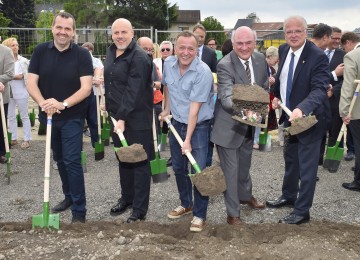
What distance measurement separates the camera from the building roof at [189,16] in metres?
66.5

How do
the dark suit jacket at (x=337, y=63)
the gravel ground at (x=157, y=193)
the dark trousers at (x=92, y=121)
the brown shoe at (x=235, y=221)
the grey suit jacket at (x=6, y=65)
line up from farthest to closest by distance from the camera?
the dark trousers at (x=92, y=121)
the dark suit jacket at (x=337, y=63)
the grey suit jacket at (x=6, y=65)
the gravel ground at (x=157, y=193)
the brown shoe at (x=235, y=221)

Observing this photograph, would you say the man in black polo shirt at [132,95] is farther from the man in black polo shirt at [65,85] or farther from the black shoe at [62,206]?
the black shoe at [62,206]

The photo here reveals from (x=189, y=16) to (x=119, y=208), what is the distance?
66.5 meters

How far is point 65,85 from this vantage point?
412cm

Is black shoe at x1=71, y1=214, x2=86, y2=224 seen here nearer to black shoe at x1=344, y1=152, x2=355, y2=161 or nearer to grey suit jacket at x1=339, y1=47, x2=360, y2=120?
grey suit jacket at x1=339, y1=47, x2=360, y2=120

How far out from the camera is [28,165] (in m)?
6.80

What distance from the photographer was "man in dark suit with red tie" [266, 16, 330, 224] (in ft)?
12.9

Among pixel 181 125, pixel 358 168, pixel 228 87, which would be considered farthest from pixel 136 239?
pixel 358 168

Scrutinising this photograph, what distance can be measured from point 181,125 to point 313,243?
163 cm

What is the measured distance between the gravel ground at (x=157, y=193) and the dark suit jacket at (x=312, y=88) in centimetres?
113

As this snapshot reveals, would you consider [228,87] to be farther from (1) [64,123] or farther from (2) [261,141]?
(2) [261,141]

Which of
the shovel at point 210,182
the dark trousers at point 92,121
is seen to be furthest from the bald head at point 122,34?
the dark trousers at point 92,121

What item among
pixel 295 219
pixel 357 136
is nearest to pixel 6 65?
pixel 295 219

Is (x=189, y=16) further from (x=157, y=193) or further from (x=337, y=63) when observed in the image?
(x=157, y=193)
